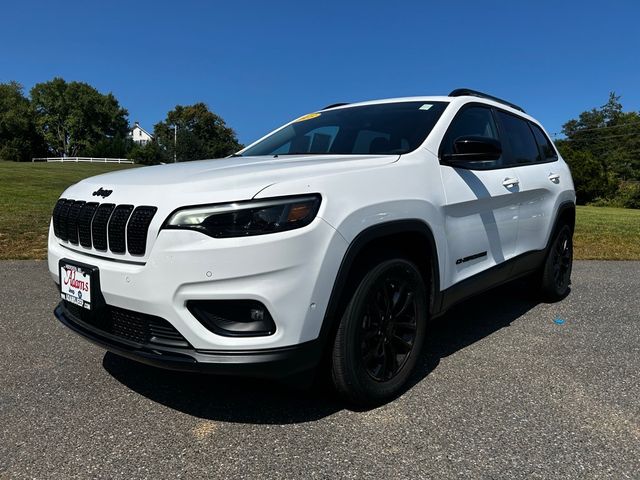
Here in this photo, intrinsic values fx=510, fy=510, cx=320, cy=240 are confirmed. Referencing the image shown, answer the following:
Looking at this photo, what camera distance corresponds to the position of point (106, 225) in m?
2.45

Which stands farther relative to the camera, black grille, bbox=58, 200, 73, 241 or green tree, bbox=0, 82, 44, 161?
green tree, bbox=0, 82, 44, 161

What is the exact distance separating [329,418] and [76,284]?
147cm

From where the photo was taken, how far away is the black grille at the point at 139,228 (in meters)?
2.27

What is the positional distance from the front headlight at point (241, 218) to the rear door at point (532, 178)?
2426 millimetres

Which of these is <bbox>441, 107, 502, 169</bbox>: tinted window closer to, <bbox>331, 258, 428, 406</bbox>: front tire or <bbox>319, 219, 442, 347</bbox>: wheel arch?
<bbox>319, 219, 442, 347</bbox>: wheel arch

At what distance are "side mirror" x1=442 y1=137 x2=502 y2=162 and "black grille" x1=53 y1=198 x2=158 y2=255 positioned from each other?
1836 millimetres

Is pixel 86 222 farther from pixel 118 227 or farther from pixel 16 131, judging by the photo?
pixel 16 131

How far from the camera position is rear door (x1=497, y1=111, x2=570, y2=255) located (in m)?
4.07

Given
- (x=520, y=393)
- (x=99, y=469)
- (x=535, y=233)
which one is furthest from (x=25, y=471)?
(x=535, y=233)

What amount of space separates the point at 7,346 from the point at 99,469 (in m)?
1.95

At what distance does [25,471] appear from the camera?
2148 mm

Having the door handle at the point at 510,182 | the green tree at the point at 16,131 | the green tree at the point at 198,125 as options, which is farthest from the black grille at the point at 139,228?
the green tree at the point at 198,125

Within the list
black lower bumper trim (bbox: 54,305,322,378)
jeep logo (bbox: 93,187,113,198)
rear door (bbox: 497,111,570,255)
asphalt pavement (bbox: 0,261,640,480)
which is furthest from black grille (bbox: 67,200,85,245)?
rear door (bbox: 497,111,570,255)

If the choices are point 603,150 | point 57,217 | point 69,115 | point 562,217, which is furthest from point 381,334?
point 69,115
